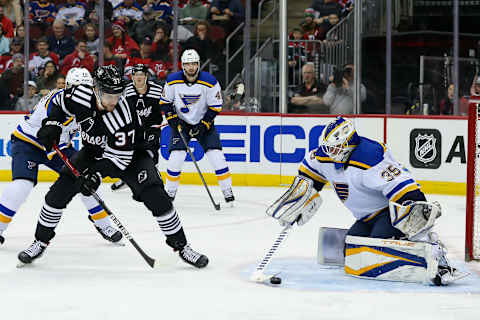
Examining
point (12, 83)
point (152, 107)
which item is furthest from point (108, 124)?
point (12, 83)

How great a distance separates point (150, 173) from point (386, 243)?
1190 millimetres

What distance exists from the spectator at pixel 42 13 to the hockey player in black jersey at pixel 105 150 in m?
5.08

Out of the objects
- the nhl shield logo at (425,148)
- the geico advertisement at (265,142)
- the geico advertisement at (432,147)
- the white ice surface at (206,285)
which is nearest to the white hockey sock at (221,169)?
the white ice surface at (206,285)

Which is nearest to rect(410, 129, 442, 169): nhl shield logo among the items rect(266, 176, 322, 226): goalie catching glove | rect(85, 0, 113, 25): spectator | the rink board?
the rink board

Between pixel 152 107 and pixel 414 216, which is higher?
pixel 152 107

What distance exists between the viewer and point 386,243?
3908 mm

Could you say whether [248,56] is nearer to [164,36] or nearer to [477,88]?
[164,36]

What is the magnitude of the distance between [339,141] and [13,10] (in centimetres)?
630

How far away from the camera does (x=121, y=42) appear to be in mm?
9016

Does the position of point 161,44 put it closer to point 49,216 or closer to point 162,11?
point 162,11

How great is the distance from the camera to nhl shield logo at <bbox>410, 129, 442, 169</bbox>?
7746 millimetres

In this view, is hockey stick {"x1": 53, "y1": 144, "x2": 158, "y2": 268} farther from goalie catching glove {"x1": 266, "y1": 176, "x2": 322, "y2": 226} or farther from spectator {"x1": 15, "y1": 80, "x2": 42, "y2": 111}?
spectator {"x1": 15, "y1": 80, "x2": 42, "y2": 111}

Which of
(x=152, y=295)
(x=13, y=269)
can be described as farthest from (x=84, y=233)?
(x=152, y=295)

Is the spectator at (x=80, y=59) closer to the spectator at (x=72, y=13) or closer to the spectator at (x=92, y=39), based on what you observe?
the spectator at (x=92, y=39)
